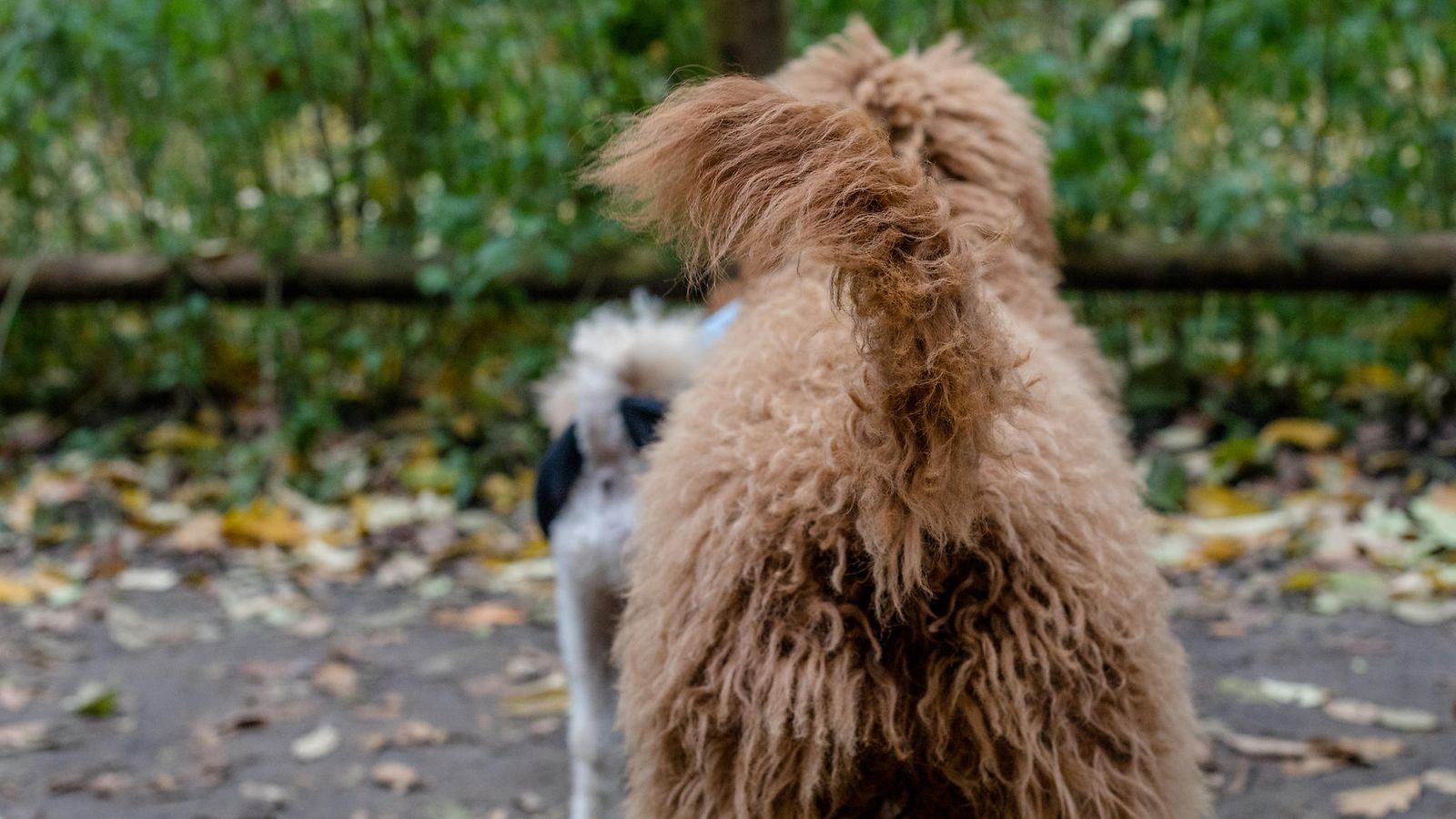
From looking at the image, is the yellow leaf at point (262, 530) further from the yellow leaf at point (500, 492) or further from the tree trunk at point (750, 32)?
the tree trunk at point (750, 32)

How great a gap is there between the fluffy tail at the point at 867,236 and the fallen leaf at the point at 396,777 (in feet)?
6.53

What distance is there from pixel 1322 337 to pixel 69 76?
18.0ft

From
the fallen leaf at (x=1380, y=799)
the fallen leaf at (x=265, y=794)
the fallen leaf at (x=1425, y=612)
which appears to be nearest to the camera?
the fallen leaf at (x=1380, y=799)

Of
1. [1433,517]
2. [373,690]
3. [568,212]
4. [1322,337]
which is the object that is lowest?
[373,690]

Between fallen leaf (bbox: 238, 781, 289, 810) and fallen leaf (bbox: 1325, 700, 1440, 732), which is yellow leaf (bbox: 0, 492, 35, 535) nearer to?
fallen leaf (bbox: 238, 781, 289, 810)

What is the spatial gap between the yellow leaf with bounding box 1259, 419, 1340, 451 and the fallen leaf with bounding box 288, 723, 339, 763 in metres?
3.62

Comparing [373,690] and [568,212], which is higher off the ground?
[568,212]

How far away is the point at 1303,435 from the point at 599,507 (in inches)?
136

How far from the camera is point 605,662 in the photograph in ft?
8.45

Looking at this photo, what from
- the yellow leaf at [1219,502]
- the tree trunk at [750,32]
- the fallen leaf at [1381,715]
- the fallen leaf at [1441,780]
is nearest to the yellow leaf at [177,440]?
the tree trunk at [750,32]

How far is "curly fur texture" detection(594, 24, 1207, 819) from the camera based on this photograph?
1.52 meters

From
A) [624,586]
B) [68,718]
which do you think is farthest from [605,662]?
[68,718]

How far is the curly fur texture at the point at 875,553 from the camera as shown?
4.98 feet

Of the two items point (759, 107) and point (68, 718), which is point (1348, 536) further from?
point (68, 718)
